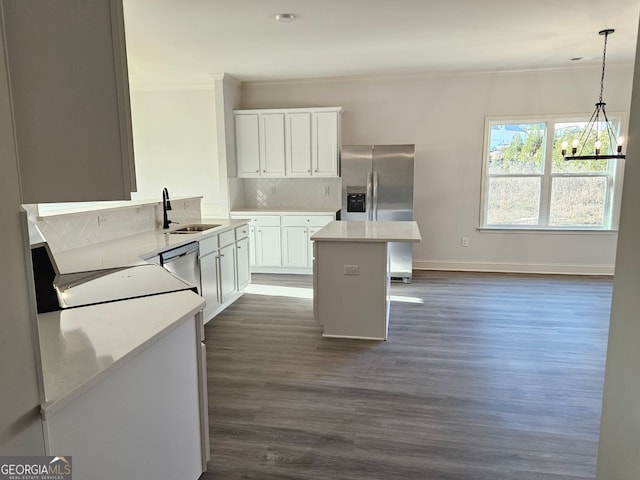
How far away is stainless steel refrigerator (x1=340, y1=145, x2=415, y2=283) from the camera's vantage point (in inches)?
218

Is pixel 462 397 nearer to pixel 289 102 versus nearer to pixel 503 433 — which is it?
pixel 503 433

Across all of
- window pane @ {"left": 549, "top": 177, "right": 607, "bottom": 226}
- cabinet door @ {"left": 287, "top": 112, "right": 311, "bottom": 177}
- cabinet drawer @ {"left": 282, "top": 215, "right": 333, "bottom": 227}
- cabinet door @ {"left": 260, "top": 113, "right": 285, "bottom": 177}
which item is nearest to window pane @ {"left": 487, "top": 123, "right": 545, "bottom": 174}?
window pane @ {"left": 549, "top": 177, "right": 607, "bottom": 226}

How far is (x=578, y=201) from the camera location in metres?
5.83

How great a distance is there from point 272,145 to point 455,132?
2534 mm

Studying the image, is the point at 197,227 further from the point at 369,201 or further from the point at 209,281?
the point at 369,201

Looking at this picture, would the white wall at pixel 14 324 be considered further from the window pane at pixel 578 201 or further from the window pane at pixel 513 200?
the window pane at pixel 578 201

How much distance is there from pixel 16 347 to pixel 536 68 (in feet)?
20.6

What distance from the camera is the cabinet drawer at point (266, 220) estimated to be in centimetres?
590

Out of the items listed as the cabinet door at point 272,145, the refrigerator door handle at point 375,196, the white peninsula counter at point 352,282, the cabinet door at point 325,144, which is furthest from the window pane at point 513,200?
the cabinet door at point 272,145

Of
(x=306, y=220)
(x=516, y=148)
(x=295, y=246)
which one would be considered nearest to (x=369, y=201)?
(x=306, y=220)

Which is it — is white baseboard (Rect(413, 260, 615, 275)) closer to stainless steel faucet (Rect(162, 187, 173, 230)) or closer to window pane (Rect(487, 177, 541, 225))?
window pane (Rect(487, 177, 541, 225))

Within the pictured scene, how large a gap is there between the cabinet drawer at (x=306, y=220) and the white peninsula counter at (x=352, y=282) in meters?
2.02

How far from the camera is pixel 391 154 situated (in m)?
5.54

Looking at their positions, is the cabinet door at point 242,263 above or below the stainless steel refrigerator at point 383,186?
below
